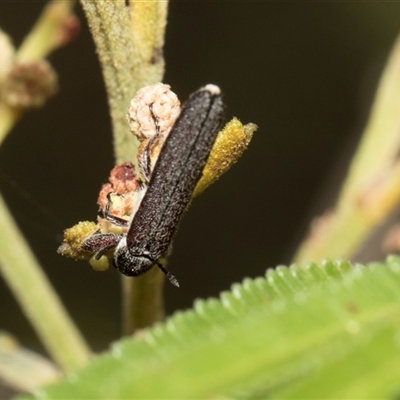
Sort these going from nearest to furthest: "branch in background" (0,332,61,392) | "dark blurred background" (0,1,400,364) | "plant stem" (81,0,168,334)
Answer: "plant stem" (81,0,168,334) → "branch in background" (0,332,61,392) → "dark blurred background" (0,1,400,364)

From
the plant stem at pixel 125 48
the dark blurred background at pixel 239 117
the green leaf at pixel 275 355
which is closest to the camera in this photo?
the green leaf at pixel 275 355

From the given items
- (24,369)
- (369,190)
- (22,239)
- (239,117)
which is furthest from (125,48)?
(239,117)

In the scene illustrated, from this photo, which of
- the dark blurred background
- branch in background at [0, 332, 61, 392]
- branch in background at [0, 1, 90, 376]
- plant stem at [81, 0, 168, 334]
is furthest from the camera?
the dark blurred background

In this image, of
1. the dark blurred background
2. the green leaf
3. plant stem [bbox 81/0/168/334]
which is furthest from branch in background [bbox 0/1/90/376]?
the dark blurred background

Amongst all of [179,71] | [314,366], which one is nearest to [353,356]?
[314,366]

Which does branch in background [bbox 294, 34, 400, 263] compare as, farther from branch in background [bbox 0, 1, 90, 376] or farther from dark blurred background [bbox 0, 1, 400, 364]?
dark blurred background [bbox 0, 1, 400, 364]

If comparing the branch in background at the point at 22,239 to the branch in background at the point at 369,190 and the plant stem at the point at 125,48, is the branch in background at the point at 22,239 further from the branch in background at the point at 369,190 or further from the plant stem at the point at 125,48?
the branch in background at the point at 369,190

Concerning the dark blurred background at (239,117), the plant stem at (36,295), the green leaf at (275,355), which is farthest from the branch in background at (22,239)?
the dark blurred background at (239,117)
